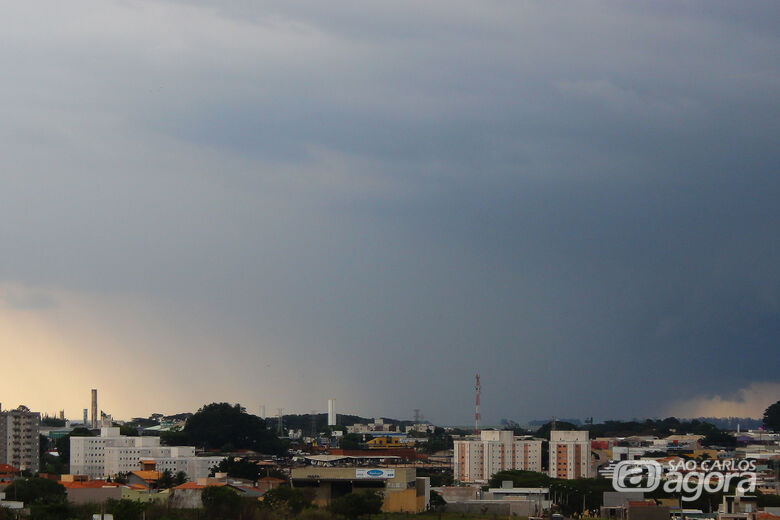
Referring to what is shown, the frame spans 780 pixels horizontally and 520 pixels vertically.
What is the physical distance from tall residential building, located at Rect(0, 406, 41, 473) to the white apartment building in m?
2.73

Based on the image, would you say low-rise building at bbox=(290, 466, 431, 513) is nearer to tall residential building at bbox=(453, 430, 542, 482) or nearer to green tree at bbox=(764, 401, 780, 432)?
tall residential building at bbox=(453, 430, 542, 482)

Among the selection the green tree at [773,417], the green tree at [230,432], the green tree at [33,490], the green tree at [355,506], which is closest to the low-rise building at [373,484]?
the green tree at [355,506]

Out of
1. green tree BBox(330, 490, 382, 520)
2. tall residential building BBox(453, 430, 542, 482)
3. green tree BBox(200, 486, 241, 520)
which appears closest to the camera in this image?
green tree BBox(200, 486, 241, 520)

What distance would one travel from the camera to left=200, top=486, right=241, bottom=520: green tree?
161ft

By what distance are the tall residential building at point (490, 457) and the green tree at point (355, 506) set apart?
4479cm

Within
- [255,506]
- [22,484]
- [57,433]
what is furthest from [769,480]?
[57,433]

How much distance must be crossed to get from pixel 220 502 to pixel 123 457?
127 ft

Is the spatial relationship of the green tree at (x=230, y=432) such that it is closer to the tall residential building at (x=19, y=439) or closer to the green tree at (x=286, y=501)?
the tall residential building at (x=19, y=439)

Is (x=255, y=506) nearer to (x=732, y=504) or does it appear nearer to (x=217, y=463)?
(x=732, y=504)

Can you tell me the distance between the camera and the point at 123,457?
86.9 metres

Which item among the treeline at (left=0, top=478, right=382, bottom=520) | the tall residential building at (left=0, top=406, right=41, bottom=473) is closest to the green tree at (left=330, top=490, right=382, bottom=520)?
the treeline at (left=0, top=478, right=382, bottom=520)

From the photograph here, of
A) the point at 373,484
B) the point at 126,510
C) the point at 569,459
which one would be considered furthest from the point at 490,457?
the point at 126,510

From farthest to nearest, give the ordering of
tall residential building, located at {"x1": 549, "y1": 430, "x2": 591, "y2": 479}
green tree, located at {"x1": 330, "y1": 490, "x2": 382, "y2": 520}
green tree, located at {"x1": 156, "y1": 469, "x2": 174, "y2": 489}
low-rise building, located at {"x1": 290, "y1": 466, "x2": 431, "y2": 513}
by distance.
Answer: tall residential building, located at {"x1": 549, "y1": 430, "x2": 591, "y2": 479}
green tree, located at {"x1": 156, "y1": 469, "x2": 174, "y2": 489}
low-rise building, located at {"x1": 290, "y1": 466, "x2": 431, "y2": 513}
green tree, located at {"x1": 330, "y1": 490, "x2": 382, "y2": 520}

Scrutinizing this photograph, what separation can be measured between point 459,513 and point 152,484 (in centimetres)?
1860
